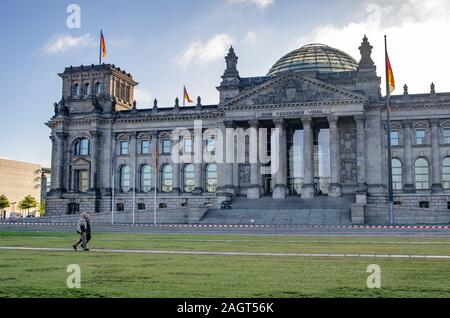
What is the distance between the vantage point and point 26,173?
172m

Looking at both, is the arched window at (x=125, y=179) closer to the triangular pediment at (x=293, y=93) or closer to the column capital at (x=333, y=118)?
the triangular pediment at (x=293, y=93)

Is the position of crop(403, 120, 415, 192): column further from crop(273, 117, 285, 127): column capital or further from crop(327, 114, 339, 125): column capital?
crop(273, 117, 285, 127): column capital

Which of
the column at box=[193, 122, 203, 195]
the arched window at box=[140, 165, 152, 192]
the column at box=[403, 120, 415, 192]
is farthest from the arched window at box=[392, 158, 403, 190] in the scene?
the arched window at box=[140, 165, 152, 192]

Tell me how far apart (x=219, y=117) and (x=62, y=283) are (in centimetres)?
6561

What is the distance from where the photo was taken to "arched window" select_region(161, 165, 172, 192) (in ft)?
268

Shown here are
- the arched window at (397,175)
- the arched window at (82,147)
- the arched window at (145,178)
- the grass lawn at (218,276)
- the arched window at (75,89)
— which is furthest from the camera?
the arched window at (75,89)

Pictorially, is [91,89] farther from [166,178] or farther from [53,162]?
[166,178]

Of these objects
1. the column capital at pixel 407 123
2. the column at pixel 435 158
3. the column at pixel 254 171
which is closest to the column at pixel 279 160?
the column at pixel 254 171

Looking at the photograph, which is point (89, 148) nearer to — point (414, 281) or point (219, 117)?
point (219, 117)

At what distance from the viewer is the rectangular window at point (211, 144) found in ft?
259

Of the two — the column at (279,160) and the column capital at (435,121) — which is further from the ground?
the column capital at (435,121)

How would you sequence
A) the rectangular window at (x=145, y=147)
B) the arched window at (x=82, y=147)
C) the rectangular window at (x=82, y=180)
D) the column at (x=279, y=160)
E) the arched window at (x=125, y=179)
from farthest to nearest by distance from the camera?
1. the arched window at (x=82, y=147)
2. the rectangular window at (x=82, y=180)
3. the arched window at (x=125, y=179)
4. the rectangular window at (x=145, y=147)
5. the column at (x=279, y=160)

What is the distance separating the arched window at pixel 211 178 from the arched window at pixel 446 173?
30.4m
